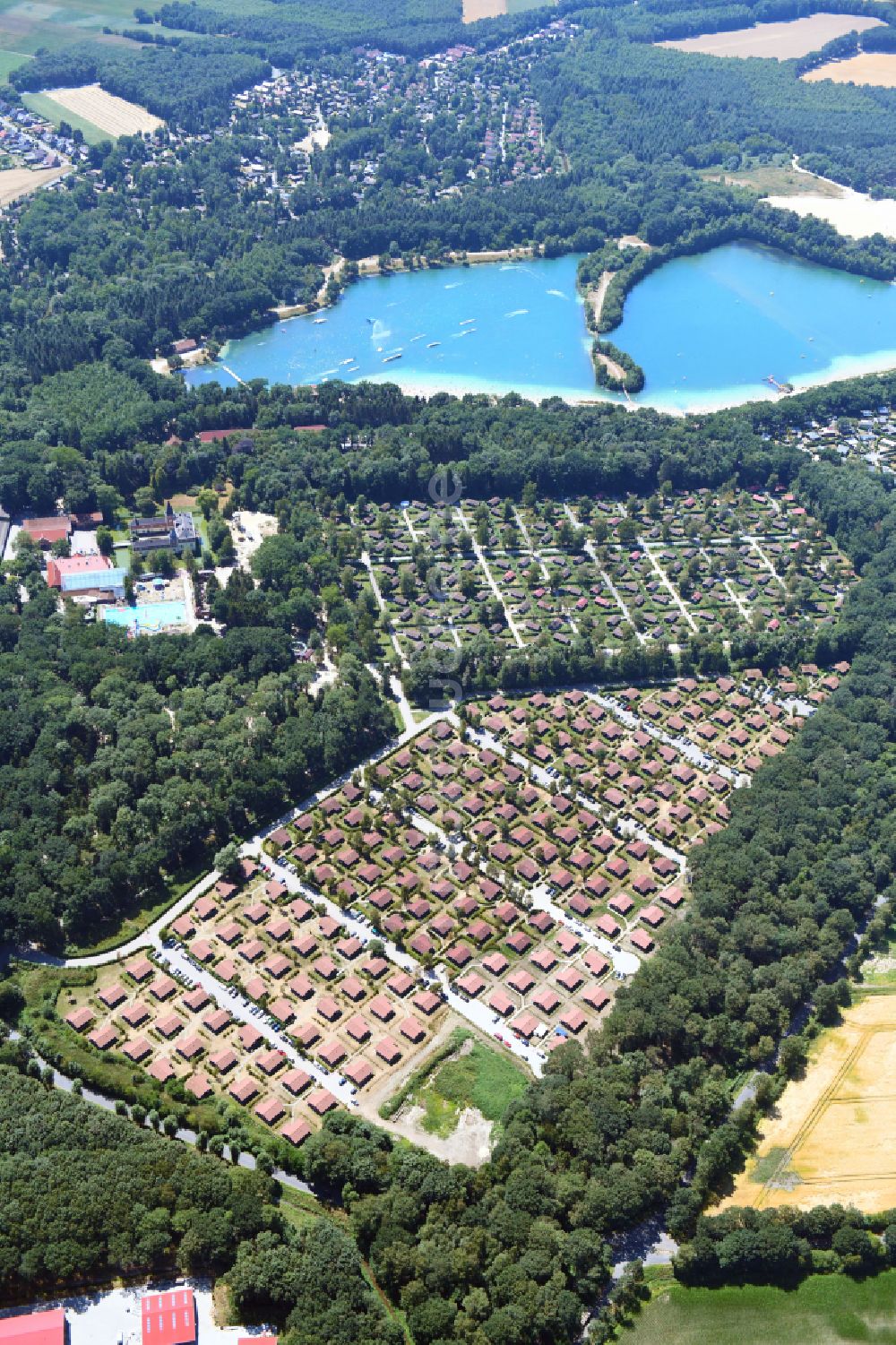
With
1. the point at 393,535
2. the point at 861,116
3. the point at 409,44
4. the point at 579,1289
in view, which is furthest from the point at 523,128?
the point at 579,1289

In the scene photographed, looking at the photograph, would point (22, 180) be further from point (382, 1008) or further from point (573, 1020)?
point (573, 1020)

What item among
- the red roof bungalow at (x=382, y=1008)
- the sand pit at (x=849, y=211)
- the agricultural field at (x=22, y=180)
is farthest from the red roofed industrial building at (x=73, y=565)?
the sand pit at (x=849, y=211)

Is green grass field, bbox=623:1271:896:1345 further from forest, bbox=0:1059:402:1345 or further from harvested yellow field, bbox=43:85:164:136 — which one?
harvested yellow field, bbox=43:85:164:136

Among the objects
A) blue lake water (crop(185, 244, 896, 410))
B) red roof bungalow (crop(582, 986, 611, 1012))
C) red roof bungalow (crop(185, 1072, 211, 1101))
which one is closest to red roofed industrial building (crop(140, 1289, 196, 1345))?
red roof bungalow (crop(185, 1072, 211, 1101))

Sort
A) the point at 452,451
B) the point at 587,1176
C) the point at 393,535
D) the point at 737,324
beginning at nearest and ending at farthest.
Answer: the point at 587,1176, the point at 393,535, the point at 452,451, the point at 737,324

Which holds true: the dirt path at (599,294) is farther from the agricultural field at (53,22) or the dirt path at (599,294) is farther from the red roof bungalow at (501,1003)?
the agricultural field at (53,22)

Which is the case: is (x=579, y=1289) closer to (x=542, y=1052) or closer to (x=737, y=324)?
(x=542, y=1052)
